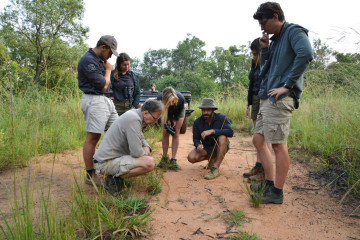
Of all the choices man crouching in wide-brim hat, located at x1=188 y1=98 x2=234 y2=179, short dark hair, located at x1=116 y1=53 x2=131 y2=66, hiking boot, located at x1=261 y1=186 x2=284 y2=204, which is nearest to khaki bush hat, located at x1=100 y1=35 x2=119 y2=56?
short dark hair, located at x1=116 y1=53 x2=131 y2=66

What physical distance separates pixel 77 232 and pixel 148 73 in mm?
47345

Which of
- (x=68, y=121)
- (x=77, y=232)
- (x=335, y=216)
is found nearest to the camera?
(x=77, y=232)

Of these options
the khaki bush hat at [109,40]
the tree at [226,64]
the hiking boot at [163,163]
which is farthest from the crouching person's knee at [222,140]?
the tree at [226,64]

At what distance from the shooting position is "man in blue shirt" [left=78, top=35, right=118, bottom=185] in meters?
2.82

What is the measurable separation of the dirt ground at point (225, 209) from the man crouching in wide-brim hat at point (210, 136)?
275 millimetres

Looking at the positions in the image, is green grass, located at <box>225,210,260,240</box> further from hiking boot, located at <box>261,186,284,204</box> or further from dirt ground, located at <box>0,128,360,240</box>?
hiking boot, located at <box>261,186,284,204</box>

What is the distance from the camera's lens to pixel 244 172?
12.1 feet

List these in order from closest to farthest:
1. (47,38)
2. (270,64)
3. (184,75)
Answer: (270,64)
(47,38)
(184,75)

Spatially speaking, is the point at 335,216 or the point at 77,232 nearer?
the point at 77,232

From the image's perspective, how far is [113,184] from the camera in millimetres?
2795

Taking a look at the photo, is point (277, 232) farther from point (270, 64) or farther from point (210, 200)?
point (270, 64)

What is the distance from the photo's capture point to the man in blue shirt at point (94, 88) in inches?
111

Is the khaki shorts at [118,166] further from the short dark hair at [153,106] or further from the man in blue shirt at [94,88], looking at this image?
the short dark hair at [153,106]

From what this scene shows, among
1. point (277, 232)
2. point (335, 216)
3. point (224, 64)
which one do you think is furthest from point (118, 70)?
point (224, 64)
